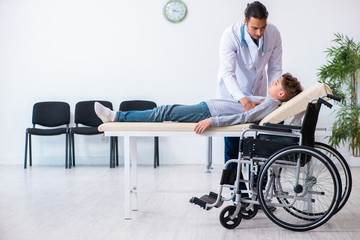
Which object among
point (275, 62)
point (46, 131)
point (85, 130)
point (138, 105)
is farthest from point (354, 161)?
point (46, 131)

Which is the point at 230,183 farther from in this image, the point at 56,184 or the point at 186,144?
the point at 186,144

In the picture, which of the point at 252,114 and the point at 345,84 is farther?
the point at 345,84

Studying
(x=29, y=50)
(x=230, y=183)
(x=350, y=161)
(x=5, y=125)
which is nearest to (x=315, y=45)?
(x=350, y=161)

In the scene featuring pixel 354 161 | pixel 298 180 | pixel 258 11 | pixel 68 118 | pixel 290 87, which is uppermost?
pixel 258 11

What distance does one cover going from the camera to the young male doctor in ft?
8.14

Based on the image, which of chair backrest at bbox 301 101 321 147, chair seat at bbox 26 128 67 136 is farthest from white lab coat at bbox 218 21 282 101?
chair seat at bbox 26 128 67 136

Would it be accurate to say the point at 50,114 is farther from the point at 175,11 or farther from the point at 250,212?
the point at 250,212

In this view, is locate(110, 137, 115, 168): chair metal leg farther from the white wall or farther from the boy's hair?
the boy's hair

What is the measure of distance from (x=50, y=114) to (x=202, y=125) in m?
3.05

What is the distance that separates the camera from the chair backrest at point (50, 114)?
191 inches

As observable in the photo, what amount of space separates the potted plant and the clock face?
1.71 metres

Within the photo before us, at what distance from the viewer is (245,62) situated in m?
2.72

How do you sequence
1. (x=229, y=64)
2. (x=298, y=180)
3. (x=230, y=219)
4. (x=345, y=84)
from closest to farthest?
(x=298, y=180), (x=230, y=219), (x=229, y=64), (x=345, y=84)

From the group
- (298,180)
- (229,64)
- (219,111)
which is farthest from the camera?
(229,64)
